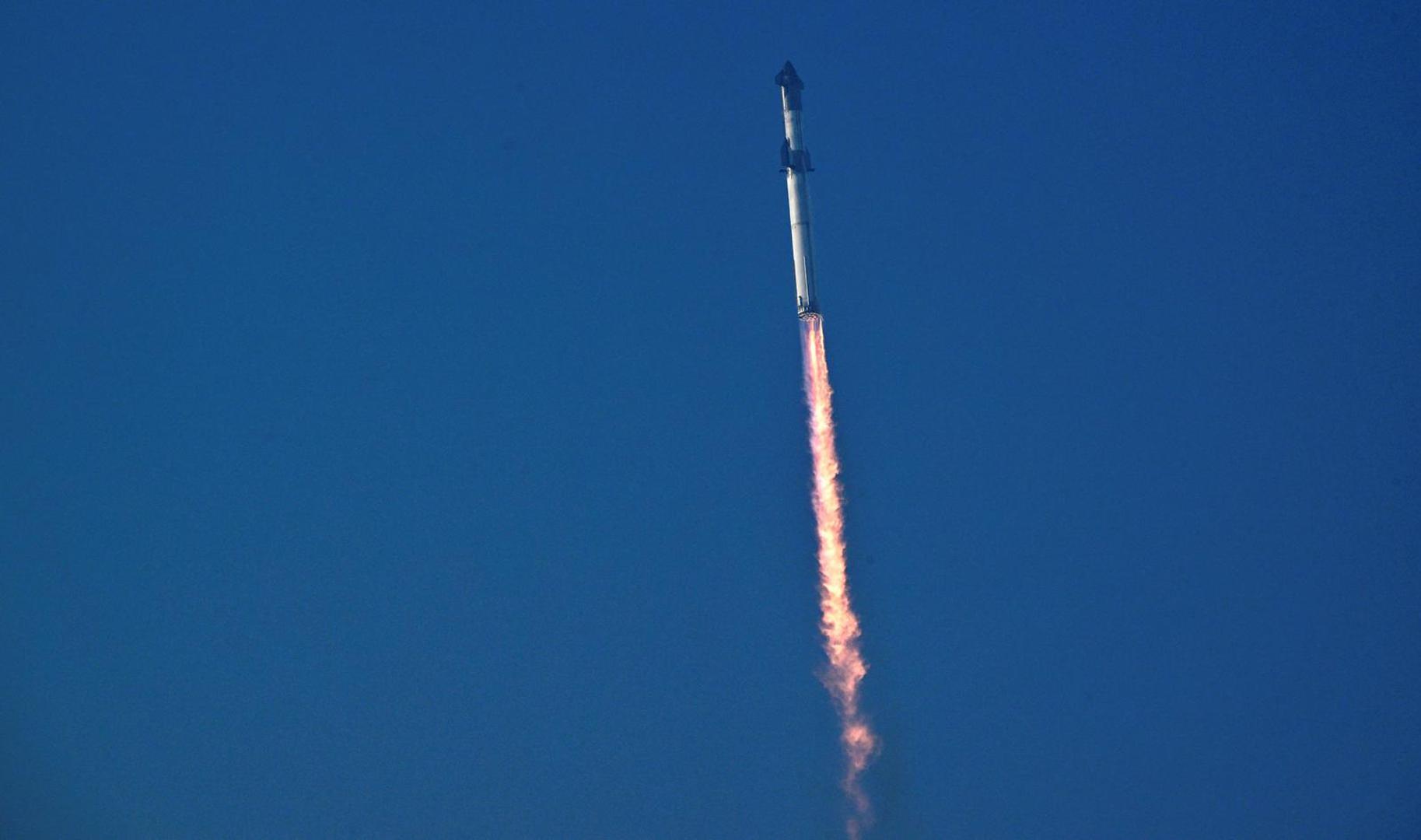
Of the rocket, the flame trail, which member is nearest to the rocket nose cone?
the rocket

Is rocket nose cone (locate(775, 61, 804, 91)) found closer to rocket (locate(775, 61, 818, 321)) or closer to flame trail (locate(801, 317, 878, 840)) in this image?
rocket (locate(775, 61, 818, 321))

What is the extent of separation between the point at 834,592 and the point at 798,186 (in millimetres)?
6336

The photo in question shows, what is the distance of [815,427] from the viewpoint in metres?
26.1

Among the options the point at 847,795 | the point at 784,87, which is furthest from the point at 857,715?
the point at 784,87

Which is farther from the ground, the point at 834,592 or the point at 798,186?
the point at 798,186

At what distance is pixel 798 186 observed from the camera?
2364 cm

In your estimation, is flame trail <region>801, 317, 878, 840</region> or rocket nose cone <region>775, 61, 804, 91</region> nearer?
rocket nose cone <region>775, 61, 804, 91</region>

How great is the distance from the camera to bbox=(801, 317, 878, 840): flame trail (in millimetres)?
25750

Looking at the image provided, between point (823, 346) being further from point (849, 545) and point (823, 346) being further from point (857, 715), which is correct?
point (857, 715)

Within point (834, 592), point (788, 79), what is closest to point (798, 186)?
point (788, 79)

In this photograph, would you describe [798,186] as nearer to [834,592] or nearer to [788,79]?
[788,79]

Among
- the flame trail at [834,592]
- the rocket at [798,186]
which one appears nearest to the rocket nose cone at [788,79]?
the rocket at [798,186]

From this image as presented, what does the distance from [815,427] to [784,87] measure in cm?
534

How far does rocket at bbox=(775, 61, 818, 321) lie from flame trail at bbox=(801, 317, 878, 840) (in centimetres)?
208
